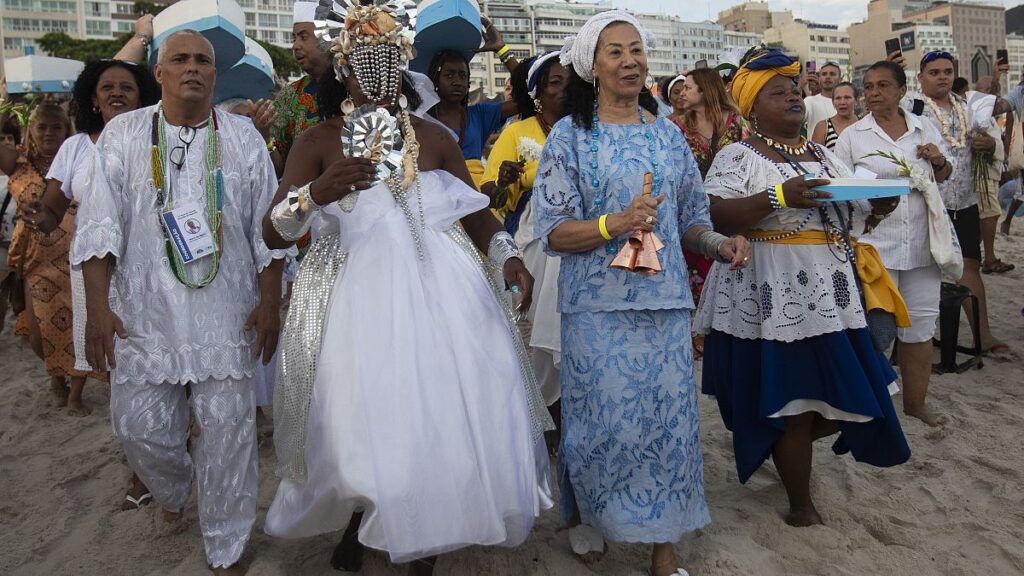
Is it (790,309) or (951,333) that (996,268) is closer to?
(951,333)

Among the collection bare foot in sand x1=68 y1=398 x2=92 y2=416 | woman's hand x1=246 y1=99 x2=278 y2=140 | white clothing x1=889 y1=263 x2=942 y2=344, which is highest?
woman's hand x1=246 y1=99 x2=278 y2=140

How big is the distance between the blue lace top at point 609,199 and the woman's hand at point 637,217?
163 mm

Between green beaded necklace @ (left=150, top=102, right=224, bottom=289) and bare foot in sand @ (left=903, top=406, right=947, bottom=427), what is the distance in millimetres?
4062

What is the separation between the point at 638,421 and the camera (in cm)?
321

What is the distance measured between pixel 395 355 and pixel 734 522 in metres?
1.88

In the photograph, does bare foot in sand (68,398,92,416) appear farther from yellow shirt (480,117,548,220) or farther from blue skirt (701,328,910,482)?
blue skirt (701,328,910,482)

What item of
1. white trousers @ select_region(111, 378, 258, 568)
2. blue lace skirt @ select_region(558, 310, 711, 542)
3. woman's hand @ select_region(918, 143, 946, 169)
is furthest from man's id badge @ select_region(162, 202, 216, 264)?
woman's hand @ select_region(918, 143, 946, 169)

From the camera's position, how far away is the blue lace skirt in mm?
3209

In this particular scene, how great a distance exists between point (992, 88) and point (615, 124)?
30.0 ft

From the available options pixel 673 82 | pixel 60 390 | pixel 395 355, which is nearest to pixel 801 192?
pixel 395 355

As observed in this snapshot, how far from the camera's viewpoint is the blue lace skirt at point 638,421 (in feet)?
10.5

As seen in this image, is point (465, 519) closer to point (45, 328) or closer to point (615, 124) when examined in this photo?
point (615, 124)

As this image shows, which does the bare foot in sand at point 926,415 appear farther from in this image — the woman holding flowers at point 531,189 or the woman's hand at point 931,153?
the woman holding flowers at point 531,189

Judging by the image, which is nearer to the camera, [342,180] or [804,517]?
[342,180]
